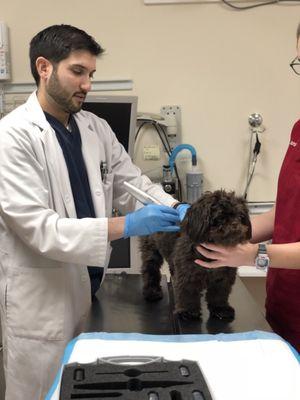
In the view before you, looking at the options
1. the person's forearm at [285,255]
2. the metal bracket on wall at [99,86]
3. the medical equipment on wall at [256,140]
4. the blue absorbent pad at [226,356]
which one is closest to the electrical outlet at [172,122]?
the metal bracket on wall at [99,86]

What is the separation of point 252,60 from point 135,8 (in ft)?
2.39

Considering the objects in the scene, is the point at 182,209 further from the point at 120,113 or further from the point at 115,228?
the point at 120,113

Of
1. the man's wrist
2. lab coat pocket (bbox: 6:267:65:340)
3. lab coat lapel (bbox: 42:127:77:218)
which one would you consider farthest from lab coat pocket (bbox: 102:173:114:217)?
the man's wrist

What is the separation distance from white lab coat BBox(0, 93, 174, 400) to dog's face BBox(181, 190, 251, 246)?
0.27m

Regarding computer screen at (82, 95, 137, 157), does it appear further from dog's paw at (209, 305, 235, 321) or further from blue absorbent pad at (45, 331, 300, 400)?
blue absorbent pad at (45, 331, 300, 400)

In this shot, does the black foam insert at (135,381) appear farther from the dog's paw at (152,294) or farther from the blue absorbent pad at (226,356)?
the dog's paw at (152,294)

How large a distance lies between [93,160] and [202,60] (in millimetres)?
1287

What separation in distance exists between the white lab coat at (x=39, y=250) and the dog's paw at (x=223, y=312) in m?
0.39

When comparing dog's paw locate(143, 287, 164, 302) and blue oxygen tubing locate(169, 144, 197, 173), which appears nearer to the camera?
dog's paw locate(143, 287, 164, 302)

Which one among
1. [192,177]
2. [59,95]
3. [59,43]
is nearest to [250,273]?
[192,177]

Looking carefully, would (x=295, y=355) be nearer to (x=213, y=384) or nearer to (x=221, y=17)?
(x=213, y=384)

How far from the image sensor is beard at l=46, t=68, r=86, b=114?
1382 mm

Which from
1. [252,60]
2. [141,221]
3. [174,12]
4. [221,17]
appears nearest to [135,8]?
[174,12]

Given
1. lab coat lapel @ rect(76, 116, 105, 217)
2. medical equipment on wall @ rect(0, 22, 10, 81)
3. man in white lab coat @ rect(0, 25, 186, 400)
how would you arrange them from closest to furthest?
1. man in white lab coat @ rect(0, 25, 186, 400)
2. lab coat lapel @ rect(76, 116, 105, 217)
3. medical equipment on wall @ rect(0, 22, 10, 81)
